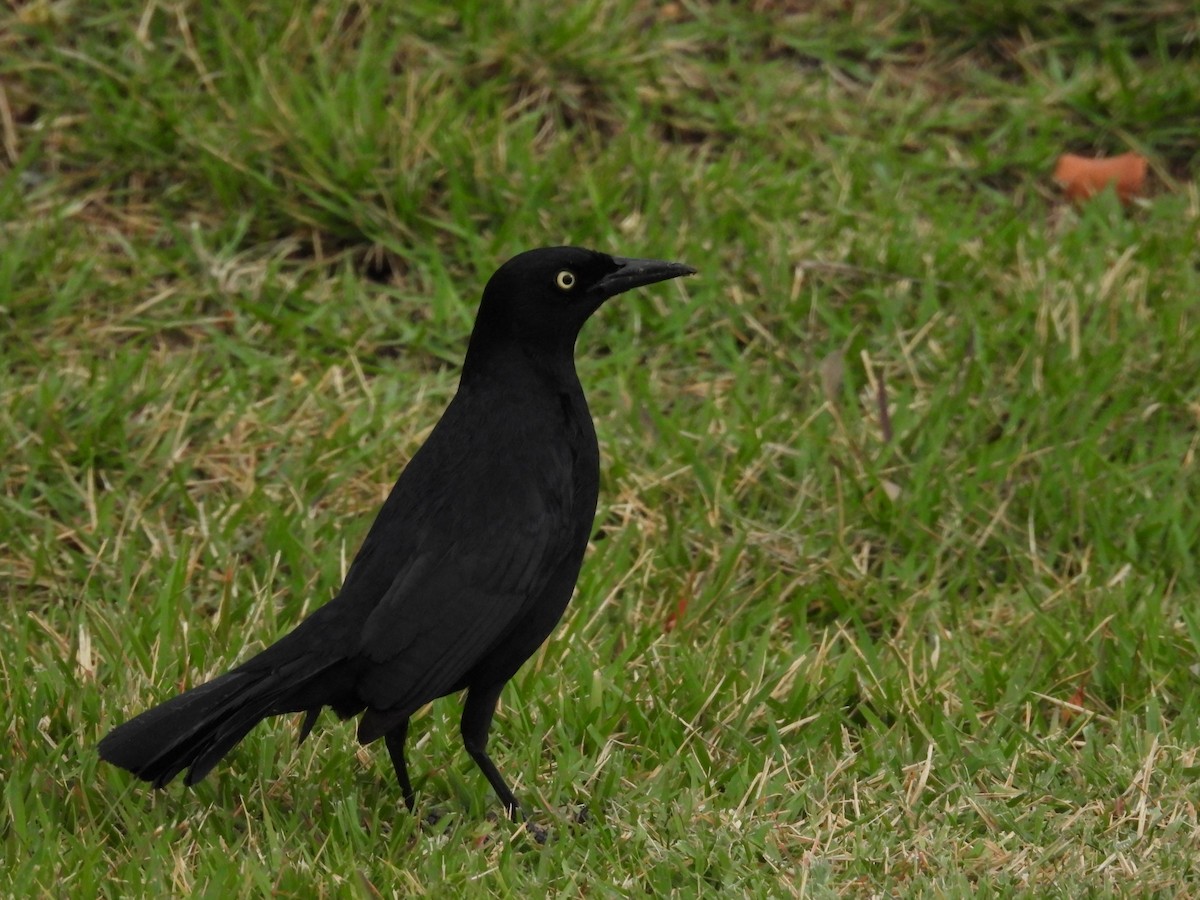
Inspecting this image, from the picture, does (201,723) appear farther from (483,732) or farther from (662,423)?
(662,423)

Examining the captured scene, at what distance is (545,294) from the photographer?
13.5ft

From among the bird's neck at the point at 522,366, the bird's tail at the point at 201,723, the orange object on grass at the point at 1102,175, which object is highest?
the bird's neck at the point at 522,366

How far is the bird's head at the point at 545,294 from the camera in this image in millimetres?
4102

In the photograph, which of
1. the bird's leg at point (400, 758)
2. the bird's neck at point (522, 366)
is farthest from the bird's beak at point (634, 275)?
the bird's leg at point (400, 758)

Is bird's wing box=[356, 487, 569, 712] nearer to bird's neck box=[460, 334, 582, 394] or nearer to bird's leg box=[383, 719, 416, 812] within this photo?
bird's leg box=[383, 719, 416, 812]

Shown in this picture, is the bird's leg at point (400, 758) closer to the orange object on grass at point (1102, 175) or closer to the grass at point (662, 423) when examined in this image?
the grass at point (662, 423)

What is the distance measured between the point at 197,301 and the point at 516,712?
243cm

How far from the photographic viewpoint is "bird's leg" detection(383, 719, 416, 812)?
151 inches

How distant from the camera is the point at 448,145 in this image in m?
6.39

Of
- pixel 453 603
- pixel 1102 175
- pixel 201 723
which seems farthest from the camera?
pixel 1102 175

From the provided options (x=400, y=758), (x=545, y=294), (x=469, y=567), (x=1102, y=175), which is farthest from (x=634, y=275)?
(x=1102, y=175)

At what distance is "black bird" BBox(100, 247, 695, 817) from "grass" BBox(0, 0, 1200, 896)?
249 millimetres

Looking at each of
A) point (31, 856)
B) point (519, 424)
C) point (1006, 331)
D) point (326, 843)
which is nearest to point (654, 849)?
point (326, 843)

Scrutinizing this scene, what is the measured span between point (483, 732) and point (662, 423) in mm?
1823
